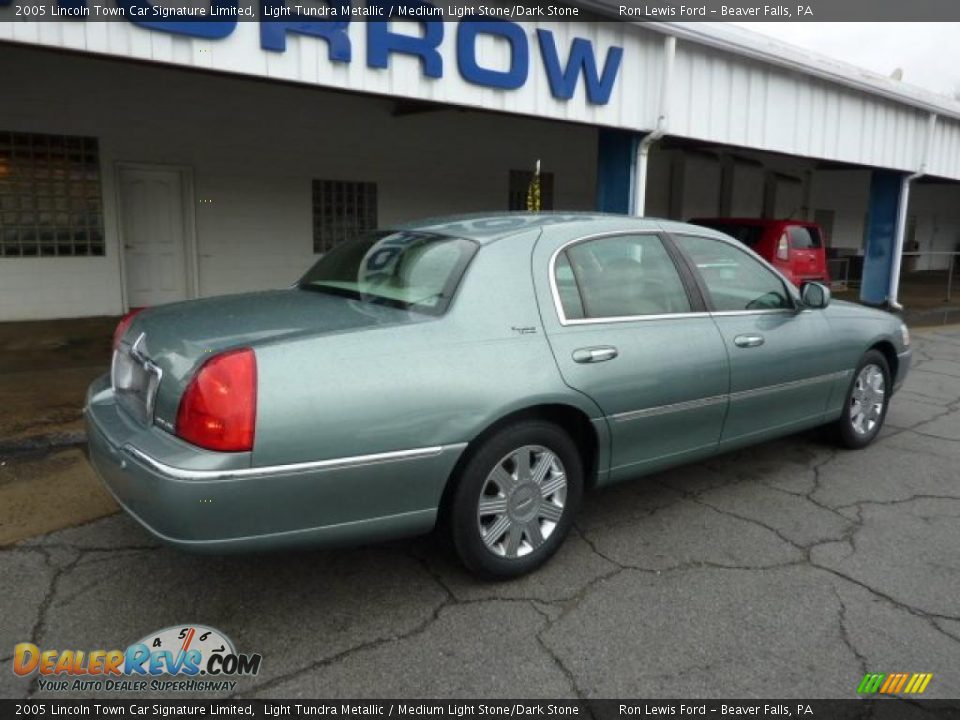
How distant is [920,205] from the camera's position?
968 inches

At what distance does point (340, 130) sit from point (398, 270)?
8605 millimetres

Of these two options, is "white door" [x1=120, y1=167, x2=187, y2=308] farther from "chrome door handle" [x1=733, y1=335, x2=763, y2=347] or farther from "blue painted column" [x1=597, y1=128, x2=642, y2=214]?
"chrome door handle" [x1=733, y1=335, x2=763, y2=347]

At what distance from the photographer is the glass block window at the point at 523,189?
13594 mm

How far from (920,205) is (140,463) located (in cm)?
2773

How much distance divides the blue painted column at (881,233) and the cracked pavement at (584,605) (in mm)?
10788

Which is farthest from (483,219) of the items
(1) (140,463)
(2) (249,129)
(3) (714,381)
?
(2) (249,129)

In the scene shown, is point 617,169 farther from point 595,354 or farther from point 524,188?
point 595,354

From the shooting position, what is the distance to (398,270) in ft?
11.2

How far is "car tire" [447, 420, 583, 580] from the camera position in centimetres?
294

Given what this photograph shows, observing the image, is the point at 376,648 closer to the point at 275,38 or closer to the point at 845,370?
the point at 845,370

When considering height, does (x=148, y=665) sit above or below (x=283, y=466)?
below

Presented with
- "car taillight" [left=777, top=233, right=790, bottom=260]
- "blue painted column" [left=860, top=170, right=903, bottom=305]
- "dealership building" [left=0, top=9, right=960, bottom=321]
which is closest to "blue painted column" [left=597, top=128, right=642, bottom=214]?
"dealership building" [left=0, top=9, right=960, bottom=321]

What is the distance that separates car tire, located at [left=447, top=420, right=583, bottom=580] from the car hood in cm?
65
